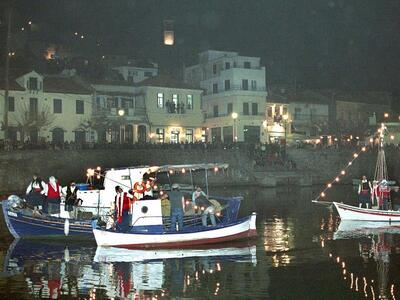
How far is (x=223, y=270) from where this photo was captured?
19.9 metres

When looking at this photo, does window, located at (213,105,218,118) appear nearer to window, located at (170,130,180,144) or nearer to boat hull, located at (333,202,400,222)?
window, located at (170,130,180,144)

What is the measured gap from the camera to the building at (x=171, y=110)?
234 feet

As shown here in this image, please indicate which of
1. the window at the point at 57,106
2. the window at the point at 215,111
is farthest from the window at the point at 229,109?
the window at the point at 57,106

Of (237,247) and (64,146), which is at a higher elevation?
(64,146)

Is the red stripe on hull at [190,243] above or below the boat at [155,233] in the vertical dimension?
below

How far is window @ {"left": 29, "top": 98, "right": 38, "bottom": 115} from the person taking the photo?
2467 inches

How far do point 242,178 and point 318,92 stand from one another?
37.8 meters

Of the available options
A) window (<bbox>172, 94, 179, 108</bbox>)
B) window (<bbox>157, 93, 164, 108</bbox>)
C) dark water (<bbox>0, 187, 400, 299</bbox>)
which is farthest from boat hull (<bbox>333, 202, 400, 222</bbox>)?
window (<bbox>172, 94, 179, 108</bbox>)

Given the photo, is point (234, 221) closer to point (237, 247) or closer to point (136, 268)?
point (237, 247)

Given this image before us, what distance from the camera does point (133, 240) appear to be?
80.1ft

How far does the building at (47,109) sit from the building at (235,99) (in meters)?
17.7

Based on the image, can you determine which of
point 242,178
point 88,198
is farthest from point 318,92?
point 88,198

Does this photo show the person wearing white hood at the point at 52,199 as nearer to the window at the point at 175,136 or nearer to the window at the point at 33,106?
the window at the point at 33,106

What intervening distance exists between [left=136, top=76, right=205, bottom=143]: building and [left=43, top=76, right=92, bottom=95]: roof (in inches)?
288
